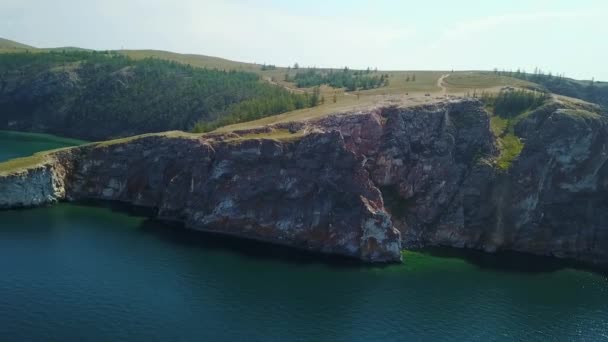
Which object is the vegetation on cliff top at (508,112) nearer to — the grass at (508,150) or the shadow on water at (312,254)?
the grass at (508,150)

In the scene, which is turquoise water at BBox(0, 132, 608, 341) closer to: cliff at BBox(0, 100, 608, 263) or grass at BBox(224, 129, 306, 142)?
cliff at BBox(0, 100, 608, 263)

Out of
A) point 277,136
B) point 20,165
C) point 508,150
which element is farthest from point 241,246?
point 508,150

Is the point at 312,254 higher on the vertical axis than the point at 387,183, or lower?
lower

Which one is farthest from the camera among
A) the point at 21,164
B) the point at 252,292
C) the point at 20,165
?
the point at 21,164

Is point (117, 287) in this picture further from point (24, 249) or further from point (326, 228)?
point (326, 228)

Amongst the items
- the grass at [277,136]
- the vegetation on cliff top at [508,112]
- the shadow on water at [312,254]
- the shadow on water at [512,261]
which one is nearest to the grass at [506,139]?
the vegetation on cliff top at [508,112]

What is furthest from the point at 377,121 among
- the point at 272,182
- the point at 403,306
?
the point at 403,306

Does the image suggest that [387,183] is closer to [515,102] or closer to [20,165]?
[515,102]
